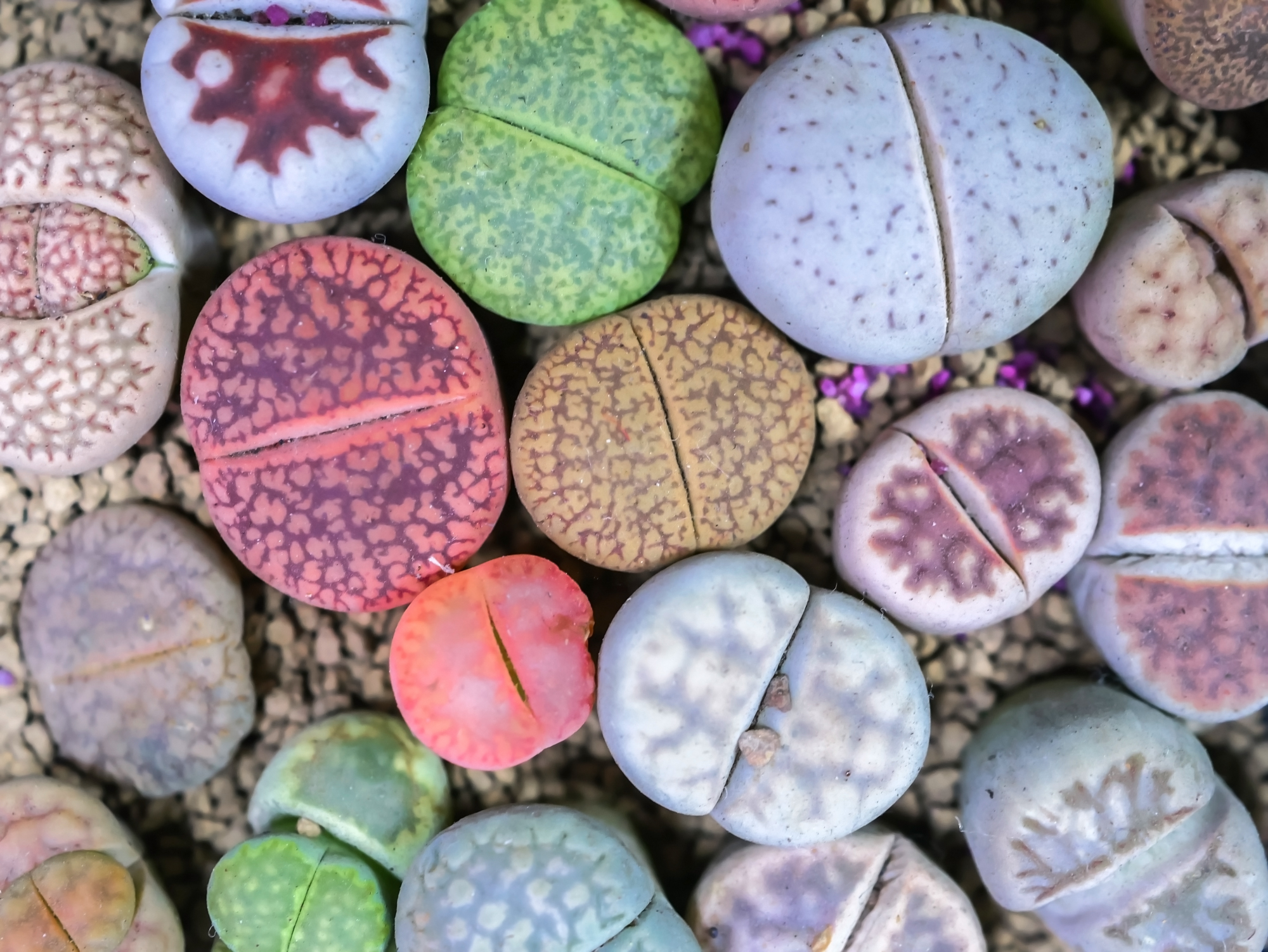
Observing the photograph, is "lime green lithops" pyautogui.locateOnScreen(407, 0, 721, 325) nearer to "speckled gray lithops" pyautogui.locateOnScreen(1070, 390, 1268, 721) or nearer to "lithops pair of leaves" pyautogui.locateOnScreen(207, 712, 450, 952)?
"lithops pair of leaves" pyautogui.locateOnScreen(207, 712, 450, 952)

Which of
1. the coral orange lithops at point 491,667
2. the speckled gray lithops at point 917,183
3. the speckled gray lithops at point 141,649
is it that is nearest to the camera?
the speckled gray lithops at point 917,183

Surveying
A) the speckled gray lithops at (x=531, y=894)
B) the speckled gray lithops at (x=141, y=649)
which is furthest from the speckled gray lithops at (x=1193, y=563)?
the speckled gray lithops at (x=141, y=649)

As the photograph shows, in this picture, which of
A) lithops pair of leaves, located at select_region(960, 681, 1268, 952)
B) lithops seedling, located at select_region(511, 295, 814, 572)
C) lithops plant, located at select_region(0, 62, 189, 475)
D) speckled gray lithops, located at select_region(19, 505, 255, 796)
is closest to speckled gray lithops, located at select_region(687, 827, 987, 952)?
lithops pair of leaves, located at select_region(960, 681, 1268, 952)

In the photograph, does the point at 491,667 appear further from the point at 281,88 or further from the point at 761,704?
the point at 281,88

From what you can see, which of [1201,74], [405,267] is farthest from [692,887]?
[1201,74]

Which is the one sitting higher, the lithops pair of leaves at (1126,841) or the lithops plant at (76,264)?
the lithops plant at (76,264)

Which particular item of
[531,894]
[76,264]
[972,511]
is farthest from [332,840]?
[972,511]

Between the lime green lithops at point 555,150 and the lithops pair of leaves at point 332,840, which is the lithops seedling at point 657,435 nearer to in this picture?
the lime green lithops at point 555,150
